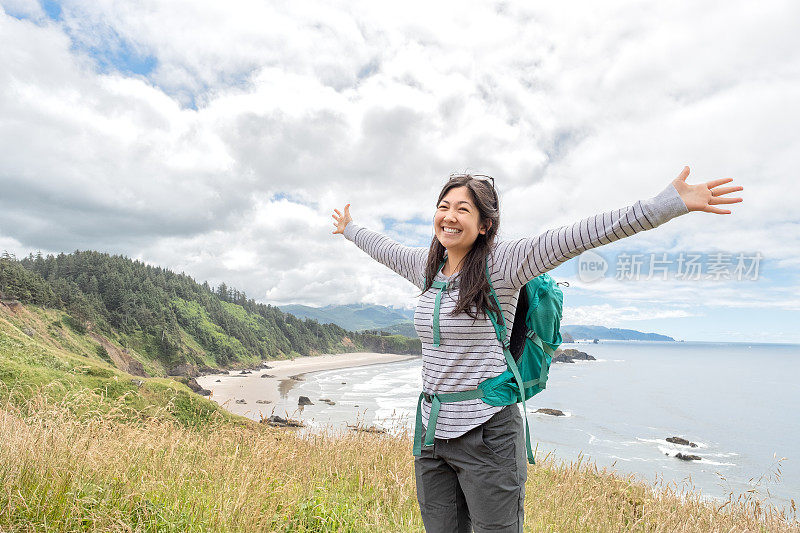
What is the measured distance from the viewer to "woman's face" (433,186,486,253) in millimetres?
Answer: 1965

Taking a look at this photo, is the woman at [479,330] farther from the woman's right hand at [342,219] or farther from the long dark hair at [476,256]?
the woman's right hand at [342,219]

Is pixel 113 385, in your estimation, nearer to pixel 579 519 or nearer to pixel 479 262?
pixel 579 519

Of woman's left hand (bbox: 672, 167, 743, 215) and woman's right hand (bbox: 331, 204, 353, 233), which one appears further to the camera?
woman's right hand (bbox: 331, 204, 353, 233)

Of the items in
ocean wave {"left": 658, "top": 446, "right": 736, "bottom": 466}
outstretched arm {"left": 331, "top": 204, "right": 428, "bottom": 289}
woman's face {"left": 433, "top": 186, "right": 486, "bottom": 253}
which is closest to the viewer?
woman's face {"left": 433, "top": 186, "right": 486, "bottom": 253}

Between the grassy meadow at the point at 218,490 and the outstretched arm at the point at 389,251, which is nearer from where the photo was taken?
the outstretched arm at the point at 389,251

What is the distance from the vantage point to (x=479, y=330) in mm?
1830

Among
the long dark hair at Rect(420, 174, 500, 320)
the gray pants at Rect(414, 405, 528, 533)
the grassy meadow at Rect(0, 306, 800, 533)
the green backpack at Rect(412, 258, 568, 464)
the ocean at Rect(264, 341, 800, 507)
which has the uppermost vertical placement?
the long dark hair at Rect(420, 174, 500, 320)

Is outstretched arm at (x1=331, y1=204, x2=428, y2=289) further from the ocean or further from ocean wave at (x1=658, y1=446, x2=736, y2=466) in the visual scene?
ocean wave at (x1=658, y1=446, x2=736, y2=466)

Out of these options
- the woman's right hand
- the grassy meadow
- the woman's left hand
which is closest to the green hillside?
the grassy meadow

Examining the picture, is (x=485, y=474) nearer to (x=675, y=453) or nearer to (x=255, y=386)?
(x=675, y=453)

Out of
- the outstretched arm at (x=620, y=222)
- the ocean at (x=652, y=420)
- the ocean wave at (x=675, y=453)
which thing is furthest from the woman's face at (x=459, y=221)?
the ocean wave at (x=675, y=453)

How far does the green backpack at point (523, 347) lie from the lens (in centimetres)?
180

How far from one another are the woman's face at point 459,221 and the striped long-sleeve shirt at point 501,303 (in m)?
0.13

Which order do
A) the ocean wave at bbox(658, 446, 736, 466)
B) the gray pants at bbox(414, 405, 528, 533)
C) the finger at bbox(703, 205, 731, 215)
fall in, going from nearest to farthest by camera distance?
1. the finger at bbox(703, 205, 731, 215)
2. the gray pants at bbox(414, 405, 528, 533)
3. the ocean wave at bbox(658, 446, 736, 466)
